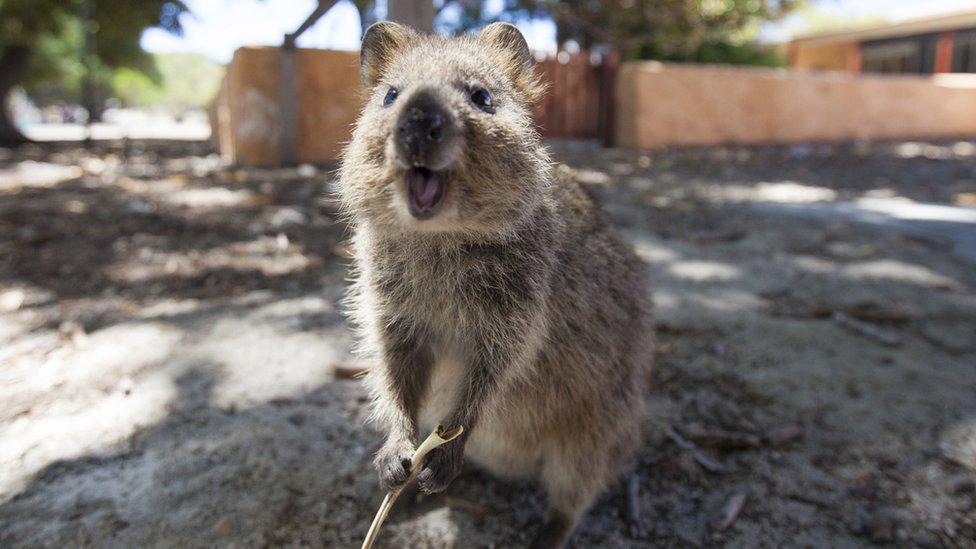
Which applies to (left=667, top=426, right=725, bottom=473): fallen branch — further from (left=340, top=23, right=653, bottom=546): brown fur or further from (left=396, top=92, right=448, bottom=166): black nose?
(left=396, top=92, right=448, bottom=166): black nose

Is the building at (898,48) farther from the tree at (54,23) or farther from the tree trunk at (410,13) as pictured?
the tree trunk at (410,13)

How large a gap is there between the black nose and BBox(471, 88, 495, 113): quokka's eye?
0.27m

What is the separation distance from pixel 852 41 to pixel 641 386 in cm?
2308

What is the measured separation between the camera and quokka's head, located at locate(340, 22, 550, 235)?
1.42 metres

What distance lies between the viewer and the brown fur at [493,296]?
1.60m

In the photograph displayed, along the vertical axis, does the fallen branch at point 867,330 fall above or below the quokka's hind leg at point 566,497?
above

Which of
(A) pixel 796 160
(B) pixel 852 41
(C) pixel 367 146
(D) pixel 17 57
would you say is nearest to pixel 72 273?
(C) pixel 367 146

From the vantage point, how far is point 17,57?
608 inches

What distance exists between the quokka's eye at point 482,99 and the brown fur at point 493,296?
0.03 m

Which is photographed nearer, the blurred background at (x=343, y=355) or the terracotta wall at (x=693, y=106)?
the blurred background at (x=343, y=355)

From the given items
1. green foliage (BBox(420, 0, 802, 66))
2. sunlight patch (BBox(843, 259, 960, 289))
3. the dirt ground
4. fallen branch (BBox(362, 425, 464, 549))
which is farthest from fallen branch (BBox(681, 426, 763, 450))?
green foliage (BBox(420, 0, 802, 66))

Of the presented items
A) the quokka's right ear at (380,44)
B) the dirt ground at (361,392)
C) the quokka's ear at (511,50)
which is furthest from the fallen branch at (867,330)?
the quokka's right ear at (380,44)

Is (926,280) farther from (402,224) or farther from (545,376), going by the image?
(402,224)

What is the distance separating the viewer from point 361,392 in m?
2.73
